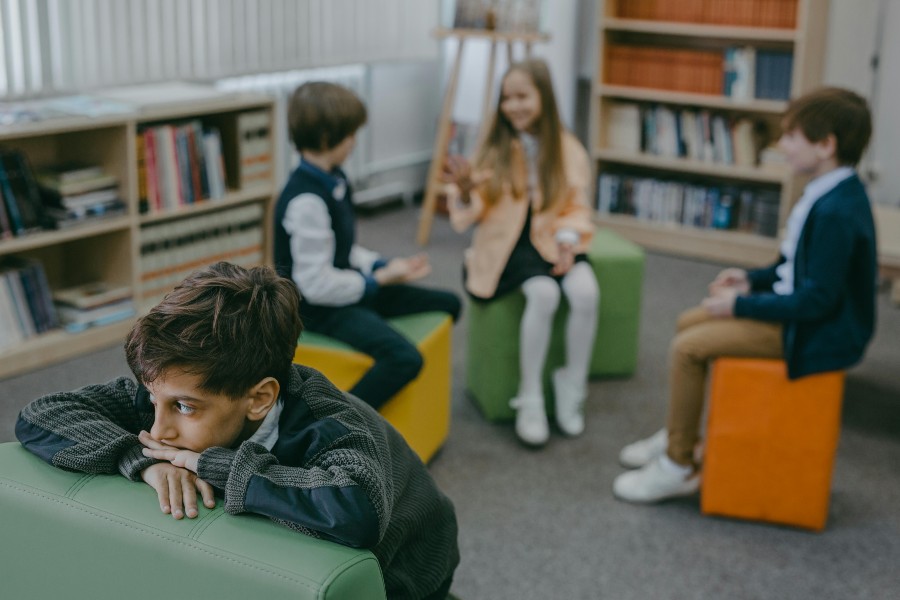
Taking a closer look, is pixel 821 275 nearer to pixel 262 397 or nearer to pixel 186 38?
pixel 262 397

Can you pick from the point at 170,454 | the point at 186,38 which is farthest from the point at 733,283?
the point at 186,38

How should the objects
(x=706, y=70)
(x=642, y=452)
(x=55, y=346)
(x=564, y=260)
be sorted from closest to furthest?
(x=642, y=452) < (x=564, y=260) < (x=55, y=346) < (x=706, y=70)

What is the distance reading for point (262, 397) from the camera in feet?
4.38

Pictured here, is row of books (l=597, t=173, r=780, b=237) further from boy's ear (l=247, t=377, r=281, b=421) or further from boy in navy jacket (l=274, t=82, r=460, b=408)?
boy's ear (l=247, t=377, r=281, b=421)

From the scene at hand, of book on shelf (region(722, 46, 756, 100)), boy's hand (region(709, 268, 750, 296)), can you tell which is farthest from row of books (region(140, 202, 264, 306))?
book on shelf (region(722, 46, 756, 100))

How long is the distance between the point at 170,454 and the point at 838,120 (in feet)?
5.72

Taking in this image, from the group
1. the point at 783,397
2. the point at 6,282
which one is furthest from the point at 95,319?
the point at 783,397

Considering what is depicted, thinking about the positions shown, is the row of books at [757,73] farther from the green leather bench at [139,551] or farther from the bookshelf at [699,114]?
the green leather bench at [139,551]

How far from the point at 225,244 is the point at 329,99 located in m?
1.57

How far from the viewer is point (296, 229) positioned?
2535mm

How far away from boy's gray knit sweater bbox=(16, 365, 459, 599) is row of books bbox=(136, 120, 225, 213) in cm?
235

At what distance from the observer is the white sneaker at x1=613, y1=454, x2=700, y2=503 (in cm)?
261

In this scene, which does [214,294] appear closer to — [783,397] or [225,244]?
[783,397]

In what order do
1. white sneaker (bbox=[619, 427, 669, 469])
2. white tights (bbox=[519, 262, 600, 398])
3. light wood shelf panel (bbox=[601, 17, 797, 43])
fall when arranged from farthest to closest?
light wood shelf panel (bbox=[601, 17, 797, 43]), white tights (bbox=[519, 262, 600, 398]), white sneaker (bbox=[619, 427, 669, 469])
